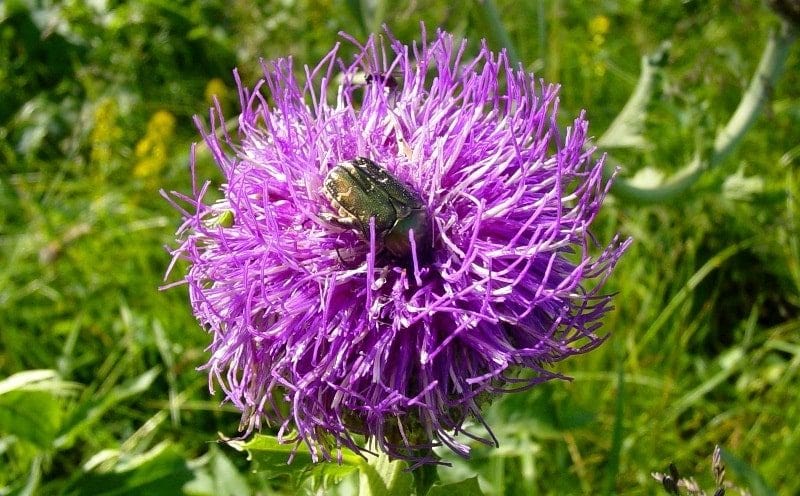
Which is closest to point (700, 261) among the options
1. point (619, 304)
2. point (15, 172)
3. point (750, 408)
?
point (619, 304)

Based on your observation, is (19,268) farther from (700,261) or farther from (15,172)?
(700,261)

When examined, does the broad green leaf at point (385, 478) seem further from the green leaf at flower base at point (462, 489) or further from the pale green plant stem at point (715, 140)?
the pale green plant stem at point (715, 140)

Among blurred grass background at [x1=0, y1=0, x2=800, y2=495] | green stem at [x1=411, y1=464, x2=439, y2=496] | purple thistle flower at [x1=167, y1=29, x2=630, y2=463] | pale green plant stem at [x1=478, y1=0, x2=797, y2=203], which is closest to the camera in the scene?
purple thistle flower at [x1=167, y1=29, x2=630, y2=463]

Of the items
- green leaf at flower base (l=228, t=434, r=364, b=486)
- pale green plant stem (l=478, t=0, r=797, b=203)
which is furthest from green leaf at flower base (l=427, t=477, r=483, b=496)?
pale green plant stem (l=478, t=0, r=797, b=203)

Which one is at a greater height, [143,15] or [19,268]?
[143,15]

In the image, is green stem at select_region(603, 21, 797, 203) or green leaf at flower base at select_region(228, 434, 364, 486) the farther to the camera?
green stem at select_region(603, 21, 797, 203)

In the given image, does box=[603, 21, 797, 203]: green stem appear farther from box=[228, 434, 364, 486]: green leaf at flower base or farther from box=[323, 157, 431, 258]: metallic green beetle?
box=[228, 434, 364, 486]: green leaf at flower base

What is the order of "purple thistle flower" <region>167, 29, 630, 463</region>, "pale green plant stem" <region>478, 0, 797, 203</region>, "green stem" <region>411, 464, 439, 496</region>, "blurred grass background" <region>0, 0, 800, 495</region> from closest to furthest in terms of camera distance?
"purple thistle flower" <region>167, 29, 630, 463</region> < "green stem" <region>411, 464, 439, 496</region> < "blurred grass background" <region>0, 0, 800, 495</region> < "pale green plant stem" <region>478, 0, 797, 203</region>
